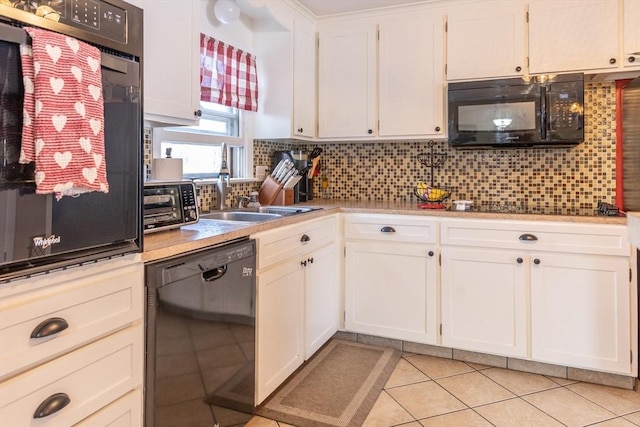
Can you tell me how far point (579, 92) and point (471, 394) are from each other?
1.78 metres

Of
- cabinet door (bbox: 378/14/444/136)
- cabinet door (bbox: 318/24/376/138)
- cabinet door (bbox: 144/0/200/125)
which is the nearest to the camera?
cabinet door (bbox: 144/0/200/125)

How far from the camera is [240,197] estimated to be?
9.52 feet

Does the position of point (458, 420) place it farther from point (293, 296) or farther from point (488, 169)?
point (488, 169)

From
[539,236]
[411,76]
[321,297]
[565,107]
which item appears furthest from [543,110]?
[321,297]

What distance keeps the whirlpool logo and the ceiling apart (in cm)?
240

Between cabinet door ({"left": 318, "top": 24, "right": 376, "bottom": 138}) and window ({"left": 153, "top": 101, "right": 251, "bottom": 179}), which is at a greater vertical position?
cabinet door ({"left": 318, "top": 24, "right": 376, "bottom": 138})

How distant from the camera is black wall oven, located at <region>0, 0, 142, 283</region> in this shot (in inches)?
37.9

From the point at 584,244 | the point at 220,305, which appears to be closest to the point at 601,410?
the point at 584,244

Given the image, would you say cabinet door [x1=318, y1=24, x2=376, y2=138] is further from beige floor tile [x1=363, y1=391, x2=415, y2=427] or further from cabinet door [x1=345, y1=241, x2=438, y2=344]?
beige floor tile [x1=363, y1=391, x2=415, y2=427]

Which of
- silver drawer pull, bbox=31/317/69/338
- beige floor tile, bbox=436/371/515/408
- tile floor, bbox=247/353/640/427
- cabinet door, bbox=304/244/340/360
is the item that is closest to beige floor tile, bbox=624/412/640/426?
tile floor, bbox=247/353/640/427

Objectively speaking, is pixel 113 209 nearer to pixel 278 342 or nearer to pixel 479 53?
pixel 278 342

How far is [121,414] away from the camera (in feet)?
4.20

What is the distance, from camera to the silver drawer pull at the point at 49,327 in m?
1.04

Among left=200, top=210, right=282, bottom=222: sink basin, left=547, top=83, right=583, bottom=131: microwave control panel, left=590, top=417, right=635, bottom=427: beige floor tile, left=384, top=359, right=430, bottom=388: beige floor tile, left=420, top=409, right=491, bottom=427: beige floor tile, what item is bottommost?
left=590, top=417, right=635, bottom=427: beige floor tile
